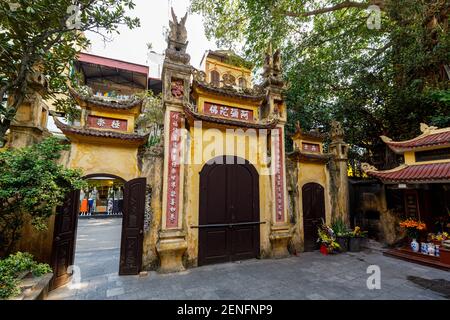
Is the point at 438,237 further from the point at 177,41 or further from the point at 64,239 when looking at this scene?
the point at 64,239

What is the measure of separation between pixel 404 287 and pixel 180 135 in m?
6.63

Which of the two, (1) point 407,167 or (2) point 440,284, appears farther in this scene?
(1) point 407,167

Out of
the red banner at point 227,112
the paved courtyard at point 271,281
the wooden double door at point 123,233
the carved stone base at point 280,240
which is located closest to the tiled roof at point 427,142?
the paved courtyard at point 271,281

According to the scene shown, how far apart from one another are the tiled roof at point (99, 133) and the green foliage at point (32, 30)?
886mm

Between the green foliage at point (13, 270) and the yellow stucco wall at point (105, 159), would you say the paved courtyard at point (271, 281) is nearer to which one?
the green foliage at point (13, 270)

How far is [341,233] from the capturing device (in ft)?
26.1

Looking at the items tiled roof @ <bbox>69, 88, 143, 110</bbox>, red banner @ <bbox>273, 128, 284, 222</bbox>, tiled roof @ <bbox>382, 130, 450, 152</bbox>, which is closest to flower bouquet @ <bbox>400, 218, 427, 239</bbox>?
tiled roof @ <bbox>382, 130, 450, 152</bbox>

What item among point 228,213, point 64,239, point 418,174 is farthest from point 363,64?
point 64,239

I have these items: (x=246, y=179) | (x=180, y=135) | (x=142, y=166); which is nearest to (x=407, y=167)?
(x=246, y=179)

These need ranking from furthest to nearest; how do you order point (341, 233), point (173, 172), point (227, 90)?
point (341, 233) → point (227, 90) → point (173, 172)

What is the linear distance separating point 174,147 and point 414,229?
27.8 feet

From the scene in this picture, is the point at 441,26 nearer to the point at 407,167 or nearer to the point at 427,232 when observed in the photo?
the point at 407,167

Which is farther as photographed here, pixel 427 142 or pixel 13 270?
pixel 427 142

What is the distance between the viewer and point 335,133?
29.8 ft
